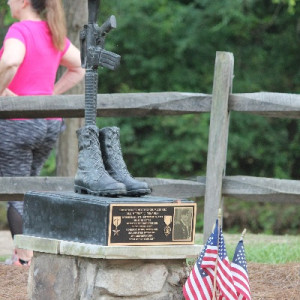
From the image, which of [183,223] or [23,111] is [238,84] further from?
[183,223]

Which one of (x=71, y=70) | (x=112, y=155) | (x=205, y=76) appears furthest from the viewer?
(x=205, y=76)

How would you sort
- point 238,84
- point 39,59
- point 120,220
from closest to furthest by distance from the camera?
point 120,220 → point 39,59 → point 238,84

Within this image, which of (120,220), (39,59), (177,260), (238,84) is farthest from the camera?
(238,84)

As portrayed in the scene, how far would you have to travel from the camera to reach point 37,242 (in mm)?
4789

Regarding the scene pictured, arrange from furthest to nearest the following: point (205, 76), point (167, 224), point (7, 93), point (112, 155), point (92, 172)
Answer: point (205, 76), point (7, 93), point (112, 155), point (92, 172), point (167, 224)

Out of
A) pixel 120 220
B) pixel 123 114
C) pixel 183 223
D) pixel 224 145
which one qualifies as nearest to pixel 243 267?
pixel 183 223

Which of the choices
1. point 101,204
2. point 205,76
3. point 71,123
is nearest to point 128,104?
point 71,123

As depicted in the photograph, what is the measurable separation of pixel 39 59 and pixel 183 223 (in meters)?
2.28

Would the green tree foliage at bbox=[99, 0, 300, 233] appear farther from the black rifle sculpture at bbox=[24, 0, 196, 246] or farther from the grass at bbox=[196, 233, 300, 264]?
the black rifle sculpture at bbox=[24, 0, 196, 246]

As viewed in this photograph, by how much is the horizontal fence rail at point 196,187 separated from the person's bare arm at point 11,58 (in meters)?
0.79

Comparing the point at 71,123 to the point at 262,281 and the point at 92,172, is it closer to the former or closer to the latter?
the point at 262,281

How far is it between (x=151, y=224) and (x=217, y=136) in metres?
1.98

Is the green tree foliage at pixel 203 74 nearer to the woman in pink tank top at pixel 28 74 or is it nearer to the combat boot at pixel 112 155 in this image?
the woman in pink tank top at pixel 28 74

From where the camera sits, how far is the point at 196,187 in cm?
654
